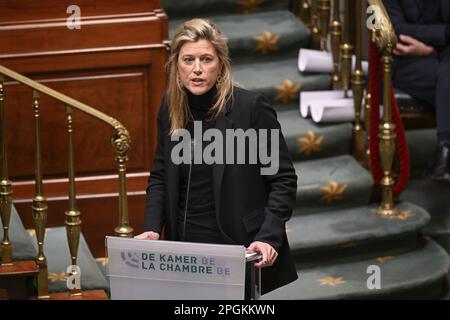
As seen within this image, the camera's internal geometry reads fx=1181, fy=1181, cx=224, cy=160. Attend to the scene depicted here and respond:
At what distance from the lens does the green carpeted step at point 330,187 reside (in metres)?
5.98

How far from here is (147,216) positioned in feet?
12.4

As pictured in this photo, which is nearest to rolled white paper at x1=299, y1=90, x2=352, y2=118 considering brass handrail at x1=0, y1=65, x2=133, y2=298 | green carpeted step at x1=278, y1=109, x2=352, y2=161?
green carpeted step at x1=278, y1=109, x2=352, y2=161

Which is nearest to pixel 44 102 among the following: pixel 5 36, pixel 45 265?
pixel 5 36

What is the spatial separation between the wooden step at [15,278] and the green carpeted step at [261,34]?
2029 mm

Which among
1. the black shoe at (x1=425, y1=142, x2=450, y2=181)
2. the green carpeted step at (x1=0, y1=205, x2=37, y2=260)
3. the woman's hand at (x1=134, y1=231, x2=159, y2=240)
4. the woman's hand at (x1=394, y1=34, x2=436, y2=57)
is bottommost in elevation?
the green carpeted step at (x1=0, y1=205, x2=37, y2=260)

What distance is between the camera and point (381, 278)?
557 centimetres

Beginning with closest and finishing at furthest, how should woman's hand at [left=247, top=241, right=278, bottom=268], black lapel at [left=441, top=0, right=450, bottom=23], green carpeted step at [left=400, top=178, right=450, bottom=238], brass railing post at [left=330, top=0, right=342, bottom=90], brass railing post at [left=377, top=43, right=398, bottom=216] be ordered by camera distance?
1. woman's hand at [left=247, top=241, right=278, bottom=268]
2. brass railing post at [left=377, top=43, right=398, bottom=216]
3. green carpeted step at [left=400, top=178, right=450, bottom=238]
4. black lapel at [left=441, top=0, right=450, bottom=23]
5. brass railing post at [left=330, top=0, right=342, bottom=90]

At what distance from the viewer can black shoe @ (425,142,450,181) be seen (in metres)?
5.89

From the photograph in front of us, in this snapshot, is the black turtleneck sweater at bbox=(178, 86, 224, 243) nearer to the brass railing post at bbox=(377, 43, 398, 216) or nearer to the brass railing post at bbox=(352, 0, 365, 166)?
the brass railing post at bbox=(377, 43, 398, 216)

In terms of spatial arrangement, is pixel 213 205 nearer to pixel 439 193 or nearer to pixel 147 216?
pixel 147 216

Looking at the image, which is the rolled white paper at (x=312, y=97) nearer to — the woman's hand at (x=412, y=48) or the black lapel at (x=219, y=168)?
the woman's hand at (x=412, y=48)

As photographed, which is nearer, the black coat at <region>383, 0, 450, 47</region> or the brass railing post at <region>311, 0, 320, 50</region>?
the black coat at <region>383, 0, 450, 47</region>

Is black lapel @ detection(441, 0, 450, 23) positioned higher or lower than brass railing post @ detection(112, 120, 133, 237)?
higher

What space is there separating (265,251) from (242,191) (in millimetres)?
278
